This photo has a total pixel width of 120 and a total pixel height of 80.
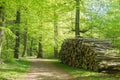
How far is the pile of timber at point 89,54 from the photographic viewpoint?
18.8m

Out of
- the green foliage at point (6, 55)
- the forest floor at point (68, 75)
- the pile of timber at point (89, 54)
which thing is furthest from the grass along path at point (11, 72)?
the pile of timber at point (89, 54)

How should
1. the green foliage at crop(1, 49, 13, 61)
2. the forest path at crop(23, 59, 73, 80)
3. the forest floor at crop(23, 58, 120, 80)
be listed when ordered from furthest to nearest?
the green foliage at crop(1, 49, 13, 61)
the forest path at crop(23, 59, 73, 80)
the forest floor at crop(23, 58, 120, 80)

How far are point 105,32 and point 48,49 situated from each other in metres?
20.8

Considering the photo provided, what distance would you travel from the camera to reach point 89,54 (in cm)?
2050

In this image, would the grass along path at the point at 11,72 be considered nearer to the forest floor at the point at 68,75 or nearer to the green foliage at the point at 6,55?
the forest floor at the point at 68,75

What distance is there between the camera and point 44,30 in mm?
41875

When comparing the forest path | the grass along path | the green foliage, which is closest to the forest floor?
the forest path

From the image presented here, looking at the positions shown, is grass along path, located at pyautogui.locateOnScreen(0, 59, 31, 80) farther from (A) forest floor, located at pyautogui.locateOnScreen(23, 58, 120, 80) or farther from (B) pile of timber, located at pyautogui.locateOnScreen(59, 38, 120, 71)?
(B) pile of timber, located at pyautogui.locateOnScreen(59, 38, 120, 71)

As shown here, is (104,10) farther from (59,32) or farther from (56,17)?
(59,32)

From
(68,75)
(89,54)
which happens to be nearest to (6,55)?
(89,54)

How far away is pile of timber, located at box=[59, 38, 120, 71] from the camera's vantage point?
61.6 ft

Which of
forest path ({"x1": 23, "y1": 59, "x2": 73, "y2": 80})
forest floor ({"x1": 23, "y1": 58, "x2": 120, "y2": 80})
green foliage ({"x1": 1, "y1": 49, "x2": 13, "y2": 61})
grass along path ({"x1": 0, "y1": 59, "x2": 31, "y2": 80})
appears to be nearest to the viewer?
grass along path ({"x1": 0, "y1": 59, "x2": 31, "y2": 80})

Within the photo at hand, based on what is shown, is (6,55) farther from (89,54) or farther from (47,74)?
(89,54)

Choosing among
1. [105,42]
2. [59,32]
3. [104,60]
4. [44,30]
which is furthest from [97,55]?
[59,32]
